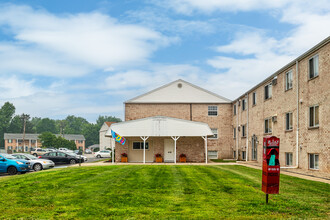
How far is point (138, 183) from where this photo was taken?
516 inches

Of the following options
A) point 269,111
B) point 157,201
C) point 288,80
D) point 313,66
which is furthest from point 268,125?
point 157,201

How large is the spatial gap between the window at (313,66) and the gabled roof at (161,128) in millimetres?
13373

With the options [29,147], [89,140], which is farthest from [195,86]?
[89,140]

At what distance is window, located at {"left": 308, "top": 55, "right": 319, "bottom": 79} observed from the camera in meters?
20.0

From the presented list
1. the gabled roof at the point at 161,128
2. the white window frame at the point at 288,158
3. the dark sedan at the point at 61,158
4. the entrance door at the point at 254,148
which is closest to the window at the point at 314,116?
the white window frame at the point at 288,158

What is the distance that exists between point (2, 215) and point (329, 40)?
16608 millimetres

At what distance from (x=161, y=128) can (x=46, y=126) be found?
13969 centimetres

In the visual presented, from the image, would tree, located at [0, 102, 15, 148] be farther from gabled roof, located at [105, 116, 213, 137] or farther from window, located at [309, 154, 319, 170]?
window, located at [309, 154, 319, 170]

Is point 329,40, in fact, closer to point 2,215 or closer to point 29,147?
point 2,215

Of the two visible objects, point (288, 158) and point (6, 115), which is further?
point (6, 115)

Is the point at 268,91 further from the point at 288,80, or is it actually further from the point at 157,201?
the point at 157,201

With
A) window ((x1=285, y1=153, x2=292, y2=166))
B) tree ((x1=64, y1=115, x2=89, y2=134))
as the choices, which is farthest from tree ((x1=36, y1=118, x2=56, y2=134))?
window ((x1=285, y1=153, x2=292, y2=166))

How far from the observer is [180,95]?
43.2 meters

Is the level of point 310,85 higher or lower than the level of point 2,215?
higher
